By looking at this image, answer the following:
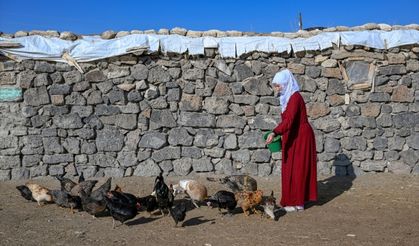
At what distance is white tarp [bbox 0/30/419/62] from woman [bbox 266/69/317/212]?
217 centimetres

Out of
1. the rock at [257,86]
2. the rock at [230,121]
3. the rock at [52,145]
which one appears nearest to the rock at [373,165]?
the rock at [257,86]

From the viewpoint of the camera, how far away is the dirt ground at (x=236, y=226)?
4.82m

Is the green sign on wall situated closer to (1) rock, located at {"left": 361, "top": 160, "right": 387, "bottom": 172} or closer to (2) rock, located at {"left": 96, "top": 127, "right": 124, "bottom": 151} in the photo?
(2) rock, located at {"left": 96, "top": 127, "right": 124, "bottom": 151}

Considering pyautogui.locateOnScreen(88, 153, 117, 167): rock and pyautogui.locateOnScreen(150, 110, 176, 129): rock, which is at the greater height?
pyautogui.locateOnScreen(150, 110, 176, 129): rock

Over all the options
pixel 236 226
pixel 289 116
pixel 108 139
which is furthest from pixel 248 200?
pixel 108 139

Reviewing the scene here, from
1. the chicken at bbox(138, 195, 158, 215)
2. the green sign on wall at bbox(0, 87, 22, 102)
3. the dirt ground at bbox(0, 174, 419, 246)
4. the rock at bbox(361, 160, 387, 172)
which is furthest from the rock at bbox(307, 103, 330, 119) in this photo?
the green sign on wall at bbox(0, 87, 22, 102)

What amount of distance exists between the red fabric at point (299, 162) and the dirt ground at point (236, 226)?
0.23 metres

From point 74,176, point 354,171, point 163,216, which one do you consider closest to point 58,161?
point 74,176

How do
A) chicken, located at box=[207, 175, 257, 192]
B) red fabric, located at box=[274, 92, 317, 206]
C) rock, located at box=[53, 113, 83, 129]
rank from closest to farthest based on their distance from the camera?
red fabric, located at box=[274, 92, 317, 206], chicken, located at box=[207, 175, 257, 192], rock, located at box=[53, 113, 83, 129]

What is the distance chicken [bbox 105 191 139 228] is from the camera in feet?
17.0

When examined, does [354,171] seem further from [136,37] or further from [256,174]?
[136,37]

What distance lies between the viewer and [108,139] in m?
8.01

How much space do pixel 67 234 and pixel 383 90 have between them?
5.76 m

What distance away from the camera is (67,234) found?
5062 millimetres
